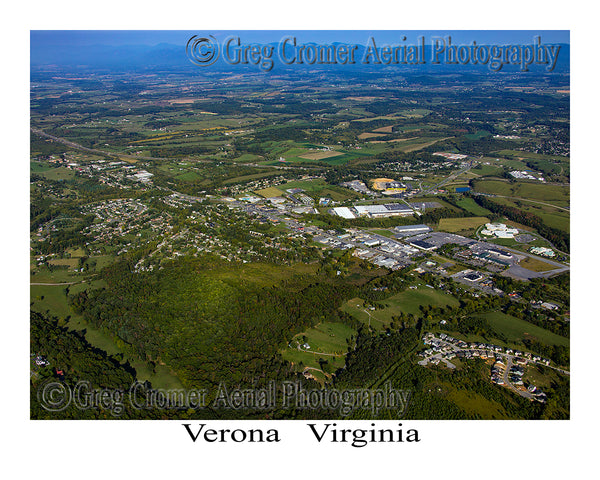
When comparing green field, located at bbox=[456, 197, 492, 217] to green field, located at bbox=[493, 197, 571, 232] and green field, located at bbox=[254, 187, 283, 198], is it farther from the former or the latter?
green field, located at bbox=[254, 187, 283, 198]

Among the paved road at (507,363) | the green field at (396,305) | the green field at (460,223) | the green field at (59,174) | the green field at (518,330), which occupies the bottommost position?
the paved road at (507,363)

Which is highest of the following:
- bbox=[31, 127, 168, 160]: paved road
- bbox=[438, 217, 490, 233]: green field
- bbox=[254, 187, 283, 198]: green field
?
bbox=[31, 127, 168, 160]: paved road

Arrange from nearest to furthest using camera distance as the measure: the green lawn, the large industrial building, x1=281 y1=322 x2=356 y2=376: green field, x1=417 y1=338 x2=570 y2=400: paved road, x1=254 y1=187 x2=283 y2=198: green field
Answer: x1=417 y1=338 x2=570 y2=400: paved road → x1=281 y1=322 x2=356 y2=376: green field → the green lawn → the large industrial building → x1=254 y1=187 x2=283 y2=198: green field

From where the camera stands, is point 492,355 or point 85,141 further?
point 85,141

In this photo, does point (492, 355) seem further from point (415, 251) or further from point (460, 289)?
point (415, 251)

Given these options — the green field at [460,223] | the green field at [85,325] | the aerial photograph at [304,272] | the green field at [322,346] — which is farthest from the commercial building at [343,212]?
the green field at [85,325]

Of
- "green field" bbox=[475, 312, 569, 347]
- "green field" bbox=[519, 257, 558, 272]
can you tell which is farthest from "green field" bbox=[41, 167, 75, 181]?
"green field" bbox=[475, 312, 569, 347]

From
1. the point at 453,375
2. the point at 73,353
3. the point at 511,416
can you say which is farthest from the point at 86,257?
the point at 511,416

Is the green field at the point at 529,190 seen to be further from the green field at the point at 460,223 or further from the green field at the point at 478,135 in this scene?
the green field at the point at 478,135
